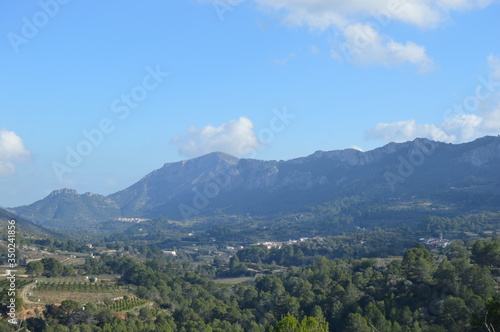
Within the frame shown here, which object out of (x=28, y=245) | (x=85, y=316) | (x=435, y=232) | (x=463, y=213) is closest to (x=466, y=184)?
(x=463, y=213)

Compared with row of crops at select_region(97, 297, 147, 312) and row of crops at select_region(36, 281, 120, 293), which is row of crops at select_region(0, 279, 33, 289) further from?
row of crops at select_region(97, 297, 147, 312)

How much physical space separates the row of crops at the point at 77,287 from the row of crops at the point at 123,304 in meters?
4.18

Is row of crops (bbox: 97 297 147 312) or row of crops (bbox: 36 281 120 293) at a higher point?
row of crops (bbox: 36 281 120 293)

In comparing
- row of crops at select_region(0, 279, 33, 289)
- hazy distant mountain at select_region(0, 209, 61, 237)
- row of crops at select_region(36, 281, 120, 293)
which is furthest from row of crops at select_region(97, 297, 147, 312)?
hazy distant mountain at select_region(0, 209, 61, 237)

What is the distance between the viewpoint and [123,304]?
4878 cm

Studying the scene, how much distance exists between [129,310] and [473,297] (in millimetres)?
29655

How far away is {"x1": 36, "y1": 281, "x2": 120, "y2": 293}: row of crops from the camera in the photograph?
168 ft

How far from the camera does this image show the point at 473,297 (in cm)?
3450

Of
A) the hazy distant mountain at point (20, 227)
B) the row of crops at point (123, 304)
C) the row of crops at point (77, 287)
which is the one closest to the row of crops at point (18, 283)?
the row of crops at point (77, 287)

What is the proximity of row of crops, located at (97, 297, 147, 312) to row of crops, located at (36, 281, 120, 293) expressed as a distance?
418 centimetres

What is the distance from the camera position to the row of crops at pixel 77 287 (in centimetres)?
5106

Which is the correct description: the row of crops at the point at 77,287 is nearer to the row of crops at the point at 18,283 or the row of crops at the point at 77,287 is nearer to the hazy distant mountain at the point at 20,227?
the row of crops at the point at 18,283

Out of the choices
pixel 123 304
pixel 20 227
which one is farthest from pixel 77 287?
pixel 20 227

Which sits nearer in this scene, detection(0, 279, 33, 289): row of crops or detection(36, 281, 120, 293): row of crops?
detection(0, 279, 33, 289): row of crops
